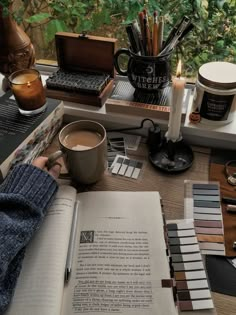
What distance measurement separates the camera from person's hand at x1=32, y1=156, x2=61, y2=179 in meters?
0.65

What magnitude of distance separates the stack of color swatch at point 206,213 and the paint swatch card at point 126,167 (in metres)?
0.11

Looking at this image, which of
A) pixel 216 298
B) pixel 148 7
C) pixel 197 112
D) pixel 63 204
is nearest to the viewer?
pixel 216 298

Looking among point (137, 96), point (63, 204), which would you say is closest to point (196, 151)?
point (137, 96)

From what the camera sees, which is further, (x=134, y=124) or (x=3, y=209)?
(x=134, y=124)

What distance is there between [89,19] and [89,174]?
53cm

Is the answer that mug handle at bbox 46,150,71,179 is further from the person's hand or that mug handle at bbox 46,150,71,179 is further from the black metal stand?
the black metal stand

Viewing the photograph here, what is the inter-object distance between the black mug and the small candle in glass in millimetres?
201

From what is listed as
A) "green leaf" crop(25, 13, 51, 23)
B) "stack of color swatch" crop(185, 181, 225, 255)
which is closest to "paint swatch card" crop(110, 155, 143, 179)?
"stack of color swatch" crop(185, 181, 225, 255)

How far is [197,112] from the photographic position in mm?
778

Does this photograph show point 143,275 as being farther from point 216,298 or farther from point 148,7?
point 148,7

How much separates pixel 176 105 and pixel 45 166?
0.29m

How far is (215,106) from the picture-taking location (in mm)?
742

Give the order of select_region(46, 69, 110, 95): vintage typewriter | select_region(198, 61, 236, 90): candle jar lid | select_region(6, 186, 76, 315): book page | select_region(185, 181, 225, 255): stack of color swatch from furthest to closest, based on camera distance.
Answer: select_region(46, 69, 110, 95): vintage typewriter
select_region(198, 61, 236, 90): candle jar lid
select_region(185, 181, 225, 255): stack of color swatch
select_region(6, 186, 76, 315): book page

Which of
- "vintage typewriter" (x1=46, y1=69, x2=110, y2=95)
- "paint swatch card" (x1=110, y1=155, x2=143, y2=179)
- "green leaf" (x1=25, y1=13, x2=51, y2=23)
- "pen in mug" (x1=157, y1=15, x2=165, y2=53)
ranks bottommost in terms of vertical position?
"paint swatch card" (x1=110, y1=155, x2=143, y2=179)
